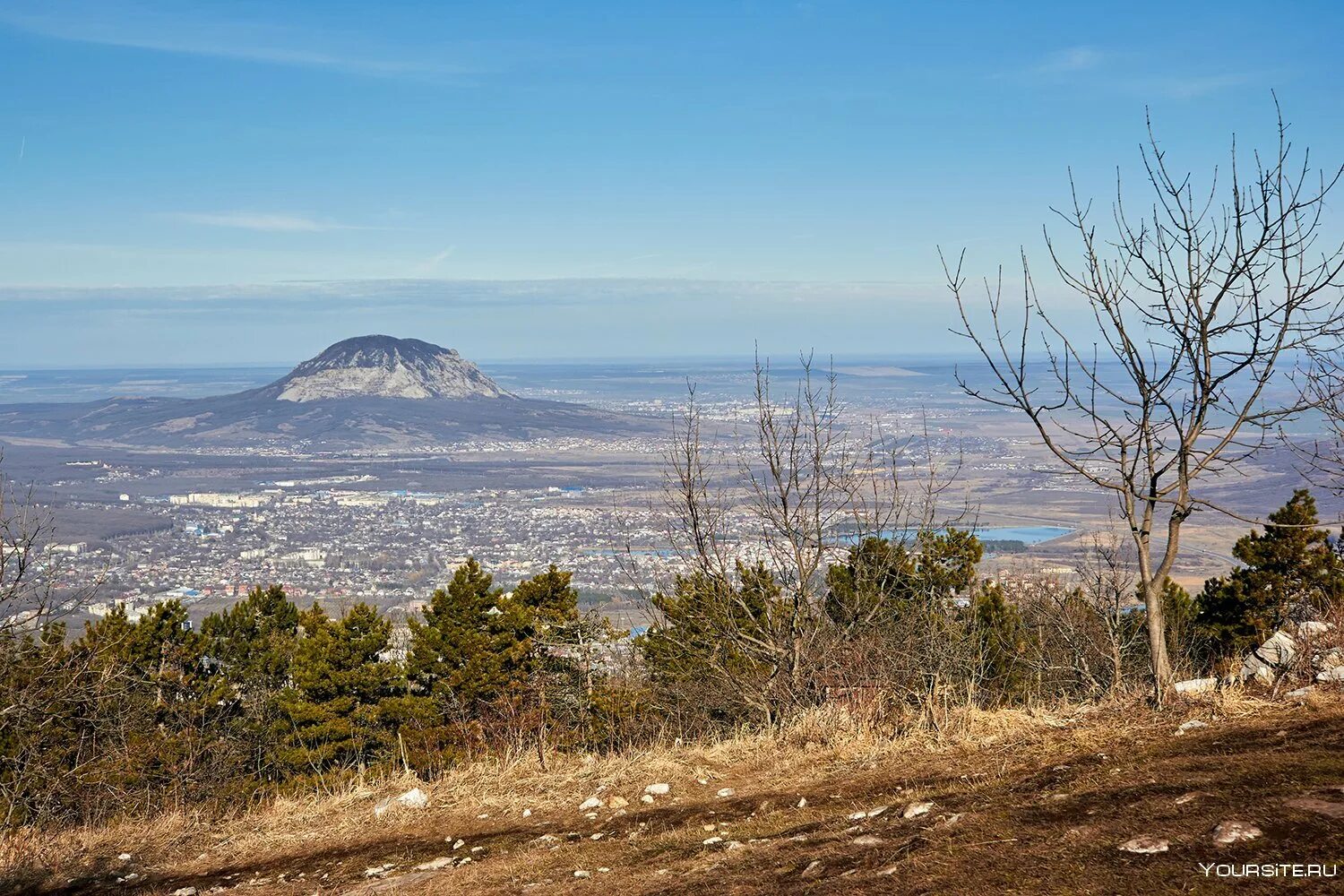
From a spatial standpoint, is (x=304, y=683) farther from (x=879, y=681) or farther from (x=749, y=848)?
(x=749, y=848)

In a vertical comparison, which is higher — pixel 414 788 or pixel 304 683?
pixel 414 788

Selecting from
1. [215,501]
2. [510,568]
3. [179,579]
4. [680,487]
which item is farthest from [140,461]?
[680,487]

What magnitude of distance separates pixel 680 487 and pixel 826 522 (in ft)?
6.07

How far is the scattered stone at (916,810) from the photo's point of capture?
5152 mm

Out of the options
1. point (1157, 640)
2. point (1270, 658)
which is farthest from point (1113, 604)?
point (1157, 640)

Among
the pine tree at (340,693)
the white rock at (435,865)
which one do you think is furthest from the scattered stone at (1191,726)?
the pine tree at (340,693)

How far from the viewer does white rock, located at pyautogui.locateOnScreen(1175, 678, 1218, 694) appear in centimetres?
688

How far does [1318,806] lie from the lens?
4.06m

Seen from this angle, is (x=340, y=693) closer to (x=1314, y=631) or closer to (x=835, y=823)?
(x=835, y=823)

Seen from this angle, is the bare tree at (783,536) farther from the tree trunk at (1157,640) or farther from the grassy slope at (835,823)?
the tree trunk at (1157,640)

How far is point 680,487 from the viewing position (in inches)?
474

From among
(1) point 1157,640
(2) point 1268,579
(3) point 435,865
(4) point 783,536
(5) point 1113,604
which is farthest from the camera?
(2) point 1268,579

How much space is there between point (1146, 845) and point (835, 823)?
187 cm

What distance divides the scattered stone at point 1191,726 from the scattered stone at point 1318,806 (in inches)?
79.9
